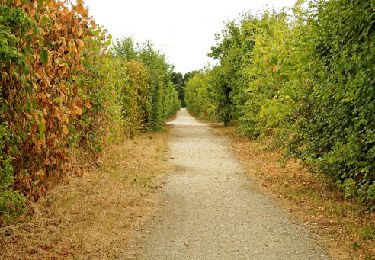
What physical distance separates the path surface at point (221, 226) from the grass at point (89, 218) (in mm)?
371

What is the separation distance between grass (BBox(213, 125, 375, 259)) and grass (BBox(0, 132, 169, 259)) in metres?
2.54

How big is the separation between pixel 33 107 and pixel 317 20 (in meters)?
6.13

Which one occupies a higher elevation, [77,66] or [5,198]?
[77,66]

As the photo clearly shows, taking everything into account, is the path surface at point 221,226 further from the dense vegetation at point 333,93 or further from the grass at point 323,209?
the dense vegetation at point 333,93

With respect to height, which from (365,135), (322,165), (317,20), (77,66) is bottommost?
(322,165)

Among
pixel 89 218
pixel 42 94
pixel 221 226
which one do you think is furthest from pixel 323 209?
pixel 42 94

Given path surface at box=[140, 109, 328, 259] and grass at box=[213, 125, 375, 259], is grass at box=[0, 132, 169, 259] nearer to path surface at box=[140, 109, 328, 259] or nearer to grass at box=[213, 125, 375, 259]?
path surface at box=[140, 109, 328, 259]

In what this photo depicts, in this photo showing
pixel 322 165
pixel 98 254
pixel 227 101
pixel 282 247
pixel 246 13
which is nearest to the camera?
pixel 98 254

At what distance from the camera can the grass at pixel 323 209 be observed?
19.4ft

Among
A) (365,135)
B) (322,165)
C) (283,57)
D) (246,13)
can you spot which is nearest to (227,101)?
(246,13)

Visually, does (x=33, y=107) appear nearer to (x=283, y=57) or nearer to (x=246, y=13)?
(x=283, y=57)

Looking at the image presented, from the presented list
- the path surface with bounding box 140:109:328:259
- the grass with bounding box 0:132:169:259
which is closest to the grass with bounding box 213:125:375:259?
the path surface with bounding box 140:109:328:259

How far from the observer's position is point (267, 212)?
309 inches

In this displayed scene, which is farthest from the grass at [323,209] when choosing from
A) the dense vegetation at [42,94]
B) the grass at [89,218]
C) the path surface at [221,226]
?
the dense vegetation at [42,94]
